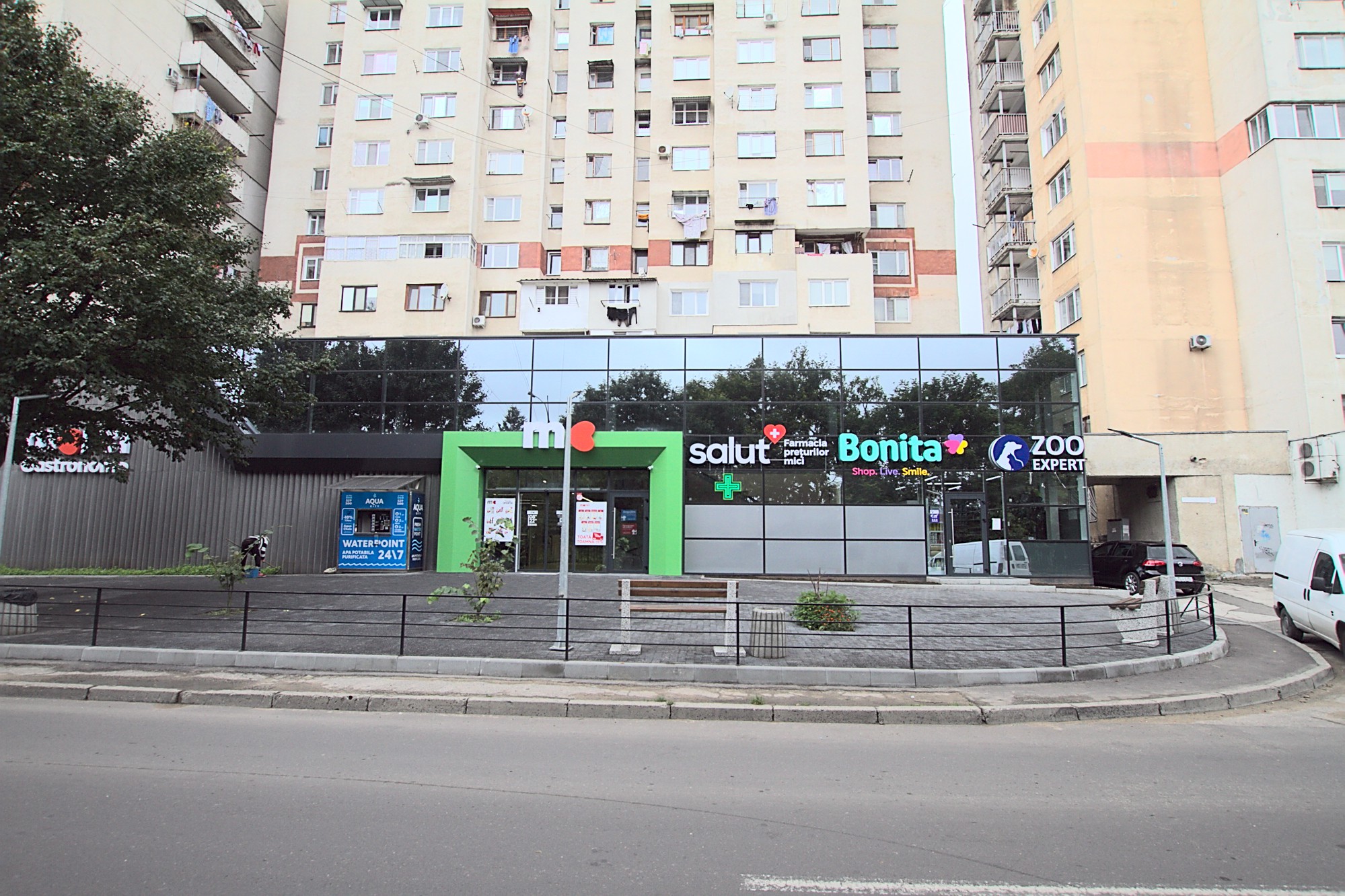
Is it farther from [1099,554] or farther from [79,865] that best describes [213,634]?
[1099,554]

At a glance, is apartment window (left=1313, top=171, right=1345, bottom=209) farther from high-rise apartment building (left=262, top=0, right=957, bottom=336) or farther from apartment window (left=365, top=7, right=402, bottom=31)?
apartment window (left=365, top=7, right=402, bottom=31)

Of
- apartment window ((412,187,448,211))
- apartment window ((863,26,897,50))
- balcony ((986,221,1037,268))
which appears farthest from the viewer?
apartment window ((863,26,897,50))

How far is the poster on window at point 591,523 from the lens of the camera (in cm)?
2180

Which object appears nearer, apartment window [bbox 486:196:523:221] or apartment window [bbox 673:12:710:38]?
apartment window [bbox 486:196:523:221]

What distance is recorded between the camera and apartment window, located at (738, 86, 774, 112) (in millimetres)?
34250

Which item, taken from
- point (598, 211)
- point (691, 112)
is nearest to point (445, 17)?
point (598, 211)

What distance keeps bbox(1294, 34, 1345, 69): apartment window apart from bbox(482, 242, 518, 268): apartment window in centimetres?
3379

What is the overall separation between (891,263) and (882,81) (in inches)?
401

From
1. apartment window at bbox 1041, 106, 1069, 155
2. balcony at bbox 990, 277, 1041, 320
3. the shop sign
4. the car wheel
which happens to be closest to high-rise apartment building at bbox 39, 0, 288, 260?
the shop sign

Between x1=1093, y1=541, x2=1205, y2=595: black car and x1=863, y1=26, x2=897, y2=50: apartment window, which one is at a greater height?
x1=863, y1=26, x2=897, y2=50: apartment window

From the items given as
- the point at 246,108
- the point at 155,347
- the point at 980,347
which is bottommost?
the point at 155,347

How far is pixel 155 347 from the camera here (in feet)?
42.5

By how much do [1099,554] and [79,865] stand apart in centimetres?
2655

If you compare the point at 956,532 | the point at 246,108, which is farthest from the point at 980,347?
the point at 246,108
